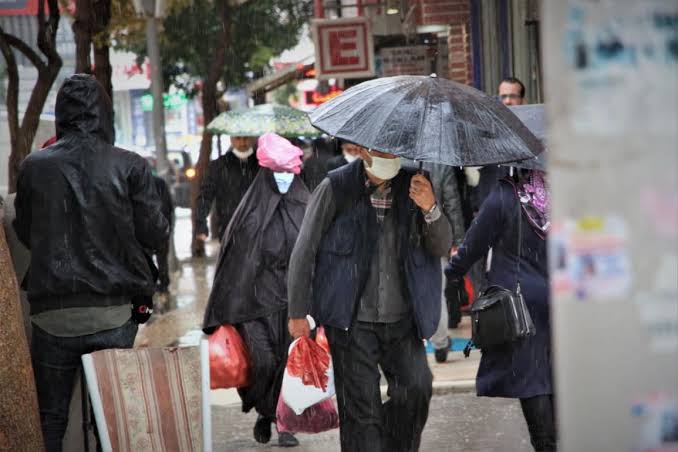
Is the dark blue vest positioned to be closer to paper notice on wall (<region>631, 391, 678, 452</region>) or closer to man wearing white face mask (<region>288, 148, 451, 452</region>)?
man wearing white face mask (<region>288, 148, 451, 452</region>)

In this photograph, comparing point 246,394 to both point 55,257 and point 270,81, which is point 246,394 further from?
point 270,81

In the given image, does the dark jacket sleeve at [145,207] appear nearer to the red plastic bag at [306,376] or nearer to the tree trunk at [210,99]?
the red plastic bag at [306,376]

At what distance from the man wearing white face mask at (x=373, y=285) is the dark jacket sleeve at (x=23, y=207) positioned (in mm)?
1197

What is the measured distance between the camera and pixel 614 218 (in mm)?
1957

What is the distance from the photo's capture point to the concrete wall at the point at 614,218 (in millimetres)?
1956

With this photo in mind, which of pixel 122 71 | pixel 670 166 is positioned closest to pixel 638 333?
pixel 670 166

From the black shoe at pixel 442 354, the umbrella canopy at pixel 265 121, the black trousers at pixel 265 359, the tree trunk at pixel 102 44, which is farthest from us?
the tree trunk at pixel 102 44

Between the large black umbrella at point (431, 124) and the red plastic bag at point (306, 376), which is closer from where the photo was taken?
the large black umbrella at point (431, 124)

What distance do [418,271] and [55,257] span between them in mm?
1621

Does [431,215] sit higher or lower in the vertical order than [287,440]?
higher

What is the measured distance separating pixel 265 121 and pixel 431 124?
6.46 meters


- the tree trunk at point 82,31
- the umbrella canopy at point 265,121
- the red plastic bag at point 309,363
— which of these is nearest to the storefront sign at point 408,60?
the umbrella canopy at point 265,121

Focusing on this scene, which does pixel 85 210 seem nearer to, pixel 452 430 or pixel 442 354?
pixel 452 430

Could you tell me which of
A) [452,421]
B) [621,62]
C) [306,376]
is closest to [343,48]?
[452,421]
